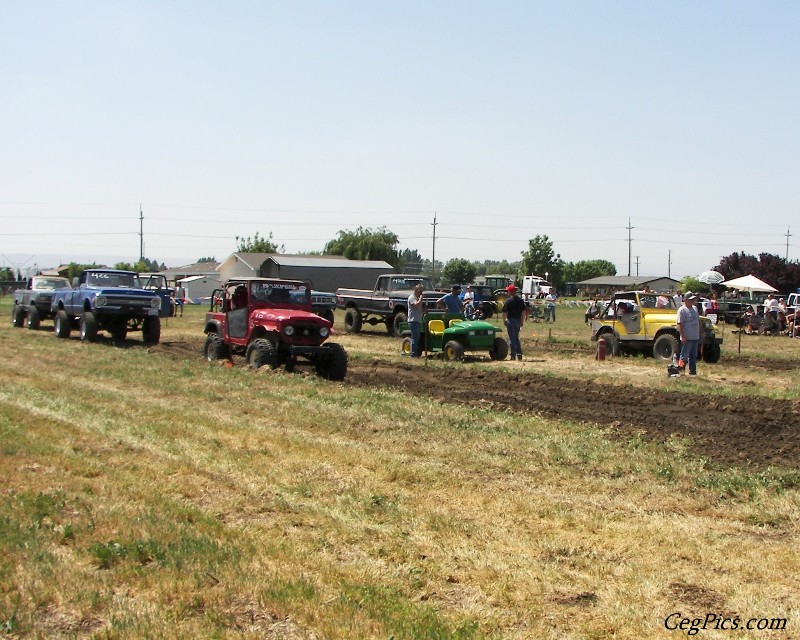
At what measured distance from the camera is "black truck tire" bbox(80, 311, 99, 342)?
21.4 meters

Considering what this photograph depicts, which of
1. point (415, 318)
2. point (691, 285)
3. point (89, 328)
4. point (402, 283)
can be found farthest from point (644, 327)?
point (691, 285)

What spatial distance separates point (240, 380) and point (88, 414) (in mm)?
3499

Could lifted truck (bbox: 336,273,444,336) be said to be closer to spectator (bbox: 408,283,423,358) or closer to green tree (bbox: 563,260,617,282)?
spectator (bbox: 408,283,423,358)

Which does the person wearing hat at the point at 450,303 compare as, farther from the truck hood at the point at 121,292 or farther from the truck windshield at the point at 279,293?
the truck hood at the point at 121,292

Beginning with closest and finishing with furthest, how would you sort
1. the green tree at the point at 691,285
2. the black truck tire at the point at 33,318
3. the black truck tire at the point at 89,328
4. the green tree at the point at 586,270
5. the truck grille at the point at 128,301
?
the truck grille at the point at 128,301
the black truck tire at the point at 89,328
the black truck tire at the point at 33,318
the green tree at the point at 691,285
the green tree at the point at 586,270

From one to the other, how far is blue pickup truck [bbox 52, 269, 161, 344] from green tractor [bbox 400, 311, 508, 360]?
7.24m

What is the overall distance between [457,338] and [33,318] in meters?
14.5

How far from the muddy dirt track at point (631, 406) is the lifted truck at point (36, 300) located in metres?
13.3

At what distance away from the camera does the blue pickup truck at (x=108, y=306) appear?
21344 millimetres

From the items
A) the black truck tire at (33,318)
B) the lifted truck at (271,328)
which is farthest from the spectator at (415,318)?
the black truck tire at (33,318)

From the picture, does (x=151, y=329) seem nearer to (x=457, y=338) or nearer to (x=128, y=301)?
(x=128, y=301)

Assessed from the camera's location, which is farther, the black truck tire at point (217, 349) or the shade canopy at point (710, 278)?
the shade canopy at point (710, 278)

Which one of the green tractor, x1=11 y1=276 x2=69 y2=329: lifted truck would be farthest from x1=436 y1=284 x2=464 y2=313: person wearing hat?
x1=11 y1=276 x2=69 y2=329: lifted truck

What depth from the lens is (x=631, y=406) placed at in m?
12.0
